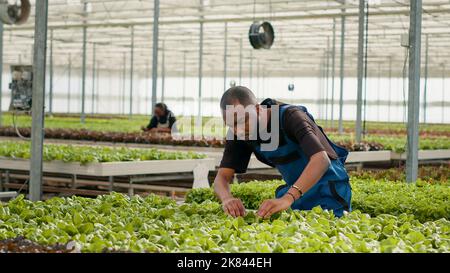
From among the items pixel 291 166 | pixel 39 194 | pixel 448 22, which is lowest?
pixel 39 194

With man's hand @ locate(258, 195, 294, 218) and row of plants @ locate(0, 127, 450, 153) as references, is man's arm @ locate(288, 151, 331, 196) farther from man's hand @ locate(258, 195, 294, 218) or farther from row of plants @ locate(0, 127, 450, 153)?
row of plants @ locate(0, 127, 450, 153)

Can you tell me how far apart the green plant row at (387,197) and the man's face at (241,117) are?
52.8 inches

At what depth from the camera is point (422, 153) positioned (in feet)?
41.7

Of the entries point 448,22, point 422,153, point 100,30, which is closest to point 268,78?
point 100,30

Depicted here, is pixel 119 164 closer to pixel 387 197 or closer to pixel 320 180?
pixel 387 197

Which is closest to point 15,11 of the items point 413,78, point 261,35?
point 261,35

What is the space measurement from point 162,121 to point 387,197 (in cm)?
950

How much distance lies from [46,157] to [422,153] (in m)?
6.52

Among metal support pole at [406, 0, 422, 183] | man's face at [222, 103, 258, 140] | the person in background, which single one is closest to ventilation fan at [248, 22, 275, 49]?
the person in background

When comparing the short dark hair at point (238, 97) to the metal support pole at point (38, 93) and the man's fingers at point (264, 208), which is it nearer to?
the man's fingers at point (264, 208)

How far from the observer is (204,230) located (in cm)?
325
